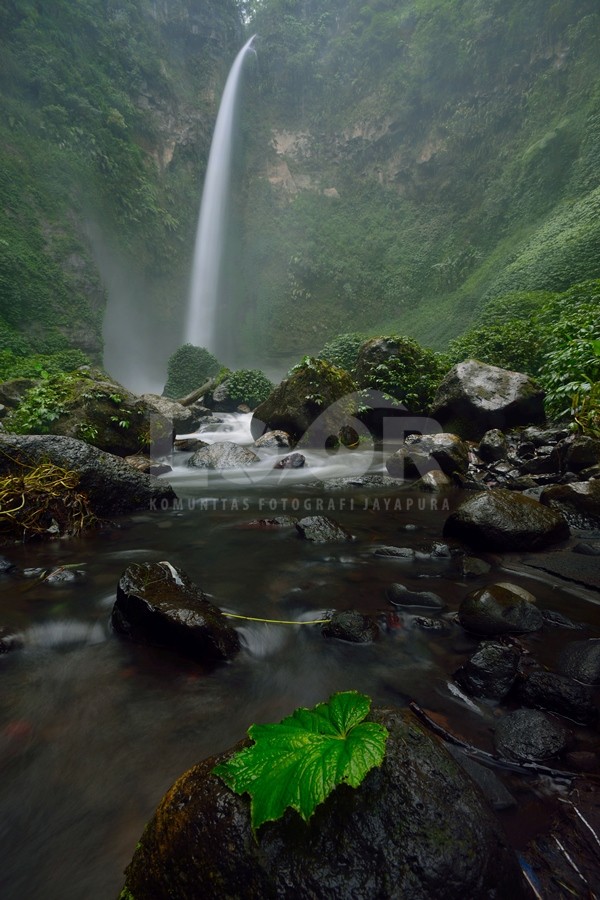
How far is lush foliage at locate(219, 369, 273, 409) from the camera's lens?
58.0ft

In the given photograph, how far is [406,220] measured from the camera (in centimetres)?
3791

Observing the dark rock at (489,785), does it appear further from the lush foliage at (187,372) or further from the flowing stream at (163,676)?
the lush foliage at (187,372)

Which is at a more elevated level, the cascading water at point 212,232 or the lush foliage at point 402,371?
the cascading water at point 212,232

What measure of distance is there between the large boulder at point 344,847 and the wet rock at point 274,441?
9.61 m

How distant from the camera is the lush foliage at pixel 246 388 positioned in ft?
58.0

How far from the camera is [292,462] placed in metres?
9.25

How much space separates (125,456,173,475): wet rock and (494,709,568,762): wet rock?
743 centimetres

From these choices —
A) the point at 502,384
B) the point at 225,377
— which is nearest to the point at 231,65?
the point at 225,377

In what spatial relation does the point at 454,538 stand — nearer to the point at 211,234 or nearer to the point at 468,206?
the point at 468,206

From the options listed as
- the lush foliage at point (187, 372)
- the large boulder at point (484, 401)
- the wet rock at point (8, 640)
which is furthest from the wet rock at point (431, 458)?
the lush foliage at point (187, 372)

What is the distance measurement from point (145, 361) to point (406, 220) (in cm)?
2702

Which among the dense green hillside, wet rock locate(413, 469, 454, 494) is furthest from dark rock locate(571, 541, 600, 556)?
the dense green hillside

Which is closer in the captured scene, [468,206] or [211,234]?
[468,206]

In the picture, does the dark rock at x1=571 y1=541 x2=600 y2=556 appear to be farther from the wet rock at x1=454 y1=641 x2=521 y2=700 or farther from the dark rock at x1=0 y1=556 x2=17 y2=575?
A: the dark rock at x1=0 y1=556 x2=17 y2=575
